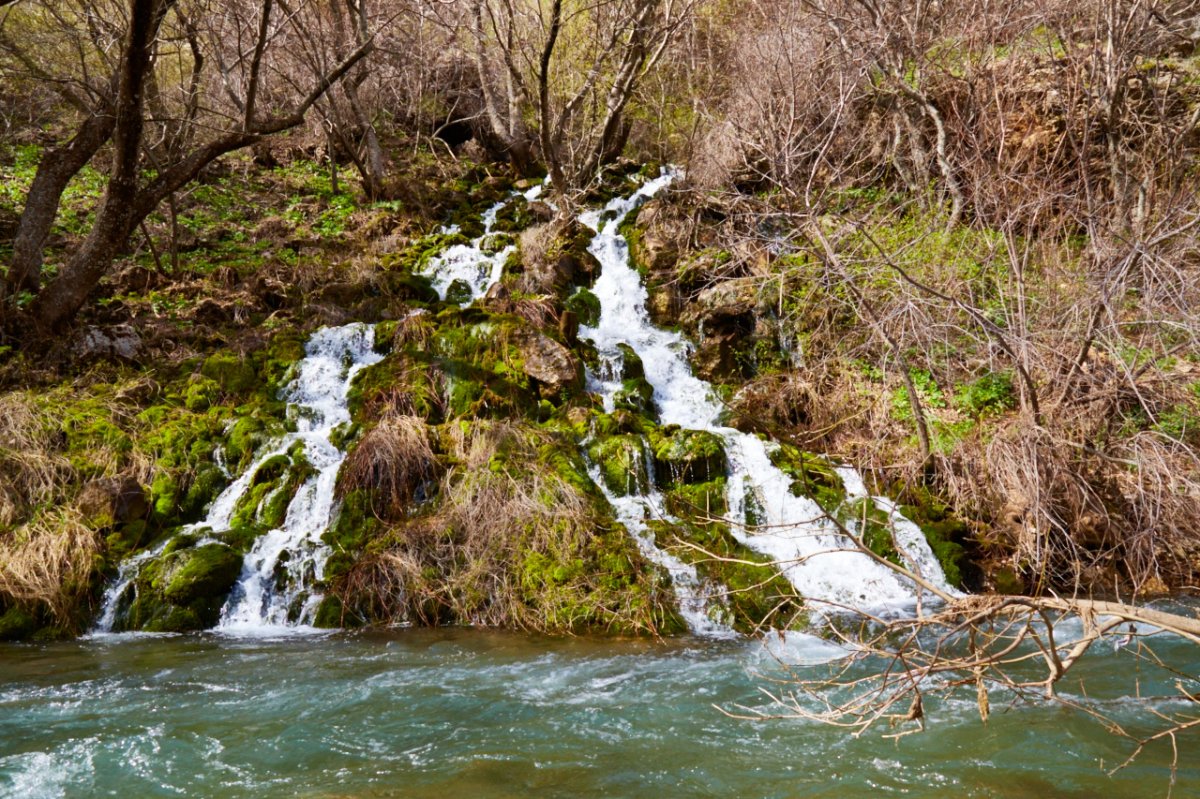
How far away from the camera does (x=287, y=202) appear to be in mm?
14594

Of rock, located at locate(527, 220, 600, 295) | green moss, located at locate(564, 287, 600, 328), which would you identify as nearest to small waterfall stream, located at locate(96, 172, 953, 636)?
green moss, located at locate(564, 287, 600, 328)

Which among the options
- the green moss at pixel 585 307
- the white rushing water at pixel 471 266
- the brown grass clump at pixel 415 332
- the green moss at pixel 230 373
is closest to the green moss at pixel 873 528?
the green moss at pixel 585 307

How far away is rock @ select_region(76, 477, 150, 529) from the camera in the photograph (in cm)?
629

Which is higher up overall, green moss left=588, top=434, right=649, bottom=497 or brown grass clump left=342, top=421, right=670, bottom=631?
green moss left=588, top=434, right=649, bottom=497

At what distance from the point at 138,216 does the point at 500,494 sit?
570cm

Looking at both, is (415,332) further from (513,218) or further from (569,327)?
(513,218)

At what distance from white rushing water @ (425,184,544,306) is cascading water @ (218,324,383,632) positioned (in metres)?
2.96

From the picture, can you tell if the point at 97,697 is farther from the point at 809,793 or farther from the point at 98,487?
the point at 809,793

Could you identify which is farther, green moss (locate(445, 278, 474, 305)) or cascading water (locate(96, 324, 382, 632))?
green moss (locate(445, 278, 474, 305))

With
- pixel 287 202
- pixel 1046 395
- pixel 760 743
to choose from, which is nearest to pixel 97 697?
pixel 760 743

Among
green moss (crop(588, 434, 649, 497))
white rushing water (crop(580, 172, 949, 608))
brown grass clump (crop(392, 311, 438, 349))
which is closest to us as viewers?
white rushing water (crop(580, 172, 949, 608))

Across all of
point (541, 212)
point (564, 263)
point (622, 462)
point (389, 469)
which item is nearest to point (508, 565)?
point (389, 469)

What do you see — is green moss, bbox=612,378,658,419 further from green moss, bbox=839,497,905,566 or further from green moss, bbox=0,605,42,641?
green moss, bbox=0,605,42,641

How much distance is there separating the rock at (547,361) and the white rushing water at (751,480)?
0.58m
